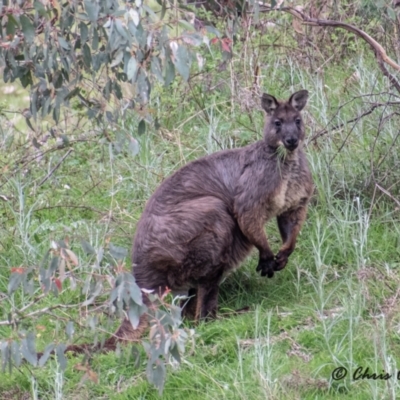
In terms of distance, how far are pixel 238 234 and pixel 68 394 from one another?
1620 mm

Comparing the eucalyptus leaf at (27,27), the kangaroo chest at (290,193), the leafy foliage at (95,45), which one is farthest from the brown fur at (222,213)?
the eucalyptus leaf at (27,27)

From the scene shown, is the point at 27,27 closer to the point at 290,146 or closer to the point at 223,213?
the point at 223,213

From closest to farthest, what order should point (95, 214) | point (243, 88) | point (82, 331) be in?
point (82, 331), point (95, 214), point (243, 88)

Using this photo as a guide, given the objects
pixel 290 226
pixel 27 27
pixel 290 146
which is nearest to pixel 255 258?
pixel 290 226

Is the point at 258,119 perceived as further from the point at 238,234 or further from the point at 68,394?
the point at 68,394

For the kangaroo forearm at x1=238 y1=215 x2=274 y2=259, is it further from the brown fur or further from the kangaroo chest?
the kangaroo chest

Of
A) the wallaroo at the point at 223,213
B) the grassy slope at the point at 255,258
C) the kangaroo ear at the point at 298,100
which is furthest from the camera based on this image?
the kangaroo ear at the point at 298,100

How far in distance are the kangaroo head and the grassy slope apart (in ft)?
1.86

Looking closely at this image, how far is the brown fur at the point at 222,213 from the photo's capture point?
5578 mm

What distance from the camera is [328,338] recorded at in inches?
190

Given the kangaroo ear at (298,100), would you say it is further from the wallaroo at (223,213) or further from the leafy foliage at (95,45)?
the leafy foliage at (95,45)

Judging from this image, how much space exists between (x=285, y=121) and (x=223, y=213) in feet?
2.39

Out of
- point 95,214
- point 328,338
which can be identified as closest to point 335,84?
point 95,214

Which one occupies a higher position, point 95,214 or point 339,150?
point 339,150
